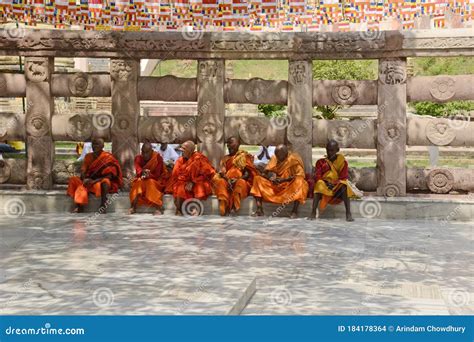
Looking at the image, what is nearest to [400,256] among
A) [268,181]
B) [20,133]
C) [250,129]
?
[268,181]

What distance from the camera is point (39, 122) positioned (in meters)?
14.1

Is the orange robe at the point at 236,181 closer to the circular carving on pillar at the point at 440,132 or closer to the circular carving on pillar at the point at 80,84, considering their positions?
the circular carving on pillar at the point at 80,84

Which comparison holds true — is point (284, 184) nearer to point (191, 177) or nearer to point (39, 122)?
point (191, 177)

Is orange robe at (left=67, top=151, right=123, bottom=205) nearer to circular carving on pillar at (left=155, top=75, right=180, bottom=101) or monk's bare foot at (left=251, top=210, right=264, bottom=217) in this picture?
circular carving on pillar at (left=155, top=75, right=180, bottom=101)

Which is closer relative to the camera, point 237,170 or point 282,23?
point 237,170

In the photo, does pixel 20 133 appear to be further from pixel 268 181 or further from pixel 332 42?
pixel 332 42

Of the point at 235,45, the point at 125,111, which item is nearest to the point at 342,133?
the point at 235,45

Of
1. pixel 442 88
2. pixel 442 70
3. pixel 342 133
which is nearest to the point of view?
pixel 442 88

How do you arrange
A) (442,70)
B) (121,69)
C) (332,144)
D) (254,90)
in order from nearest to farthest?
(332,144), (254,90), (121,69), (442,70)

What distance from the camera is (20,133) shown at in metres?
14.2

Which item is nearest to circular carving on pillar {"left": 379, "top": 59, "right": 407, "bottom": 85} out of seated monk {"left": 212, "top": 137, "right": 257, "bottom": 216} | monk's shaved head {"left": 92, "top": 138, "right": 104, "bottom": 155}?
seated monk {"left": 212, "top": 137, "right": 257, "bottom": 216}

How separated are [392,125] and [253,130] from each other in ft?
7.90

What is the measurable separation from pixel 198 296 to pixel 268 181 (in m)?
6.22

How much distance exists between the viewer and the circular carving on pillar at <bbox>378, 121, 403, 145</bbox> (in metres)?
13.4
